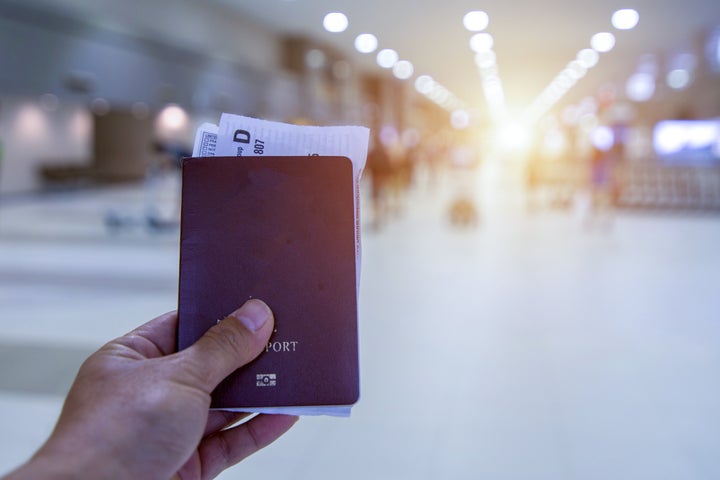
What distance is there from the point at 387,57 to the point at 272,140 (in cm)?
91

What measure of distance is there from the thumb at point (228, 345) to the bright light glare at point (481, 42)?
0.97 metres

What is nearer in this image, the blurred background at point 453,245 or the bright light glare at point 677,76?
the blurred background at point 453,245

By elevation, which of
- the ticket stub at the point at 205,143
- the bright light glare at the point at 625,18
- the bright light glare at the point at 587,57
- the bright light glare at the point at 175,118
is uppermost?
the bright light glare at the point at 175,118

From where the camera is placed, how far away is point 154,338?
3.72 feet

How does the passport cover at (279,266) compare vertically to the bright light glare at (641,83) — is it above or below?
below

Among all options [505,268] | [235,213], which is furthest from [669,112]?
[235,213]

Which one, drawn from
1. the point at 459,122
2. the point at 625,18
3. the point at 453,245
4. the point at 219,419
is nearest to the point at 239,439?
the point at 219,419

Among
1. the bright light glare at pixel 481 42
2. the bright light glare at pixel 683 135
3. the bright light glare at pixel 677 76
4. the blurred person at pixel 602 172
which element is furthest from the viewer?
the bright light glare at pixel 683 135

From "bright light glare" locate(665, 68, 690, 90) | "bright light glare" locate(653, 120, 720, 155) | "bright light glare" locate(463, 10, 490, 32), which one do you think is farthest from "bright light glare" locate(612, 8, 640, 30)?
"bright light glare" locate(653, 120, 720, 155)

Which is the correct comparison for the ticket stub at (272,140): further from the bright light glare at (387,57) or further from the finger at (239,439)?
the bright light glare at (387,57)

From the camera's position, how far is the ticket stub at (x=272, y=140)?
3.64ft

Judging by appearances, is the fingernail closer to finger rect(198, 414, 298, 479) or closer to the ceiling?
finger rect(198, 414, 298, 479)

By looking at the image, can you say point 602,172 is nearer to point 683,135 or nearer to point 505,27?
point 683,135

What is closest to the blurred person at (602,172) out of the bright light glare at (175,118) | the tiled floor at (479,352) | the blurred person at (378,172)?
the tiled floor at (479,352)
